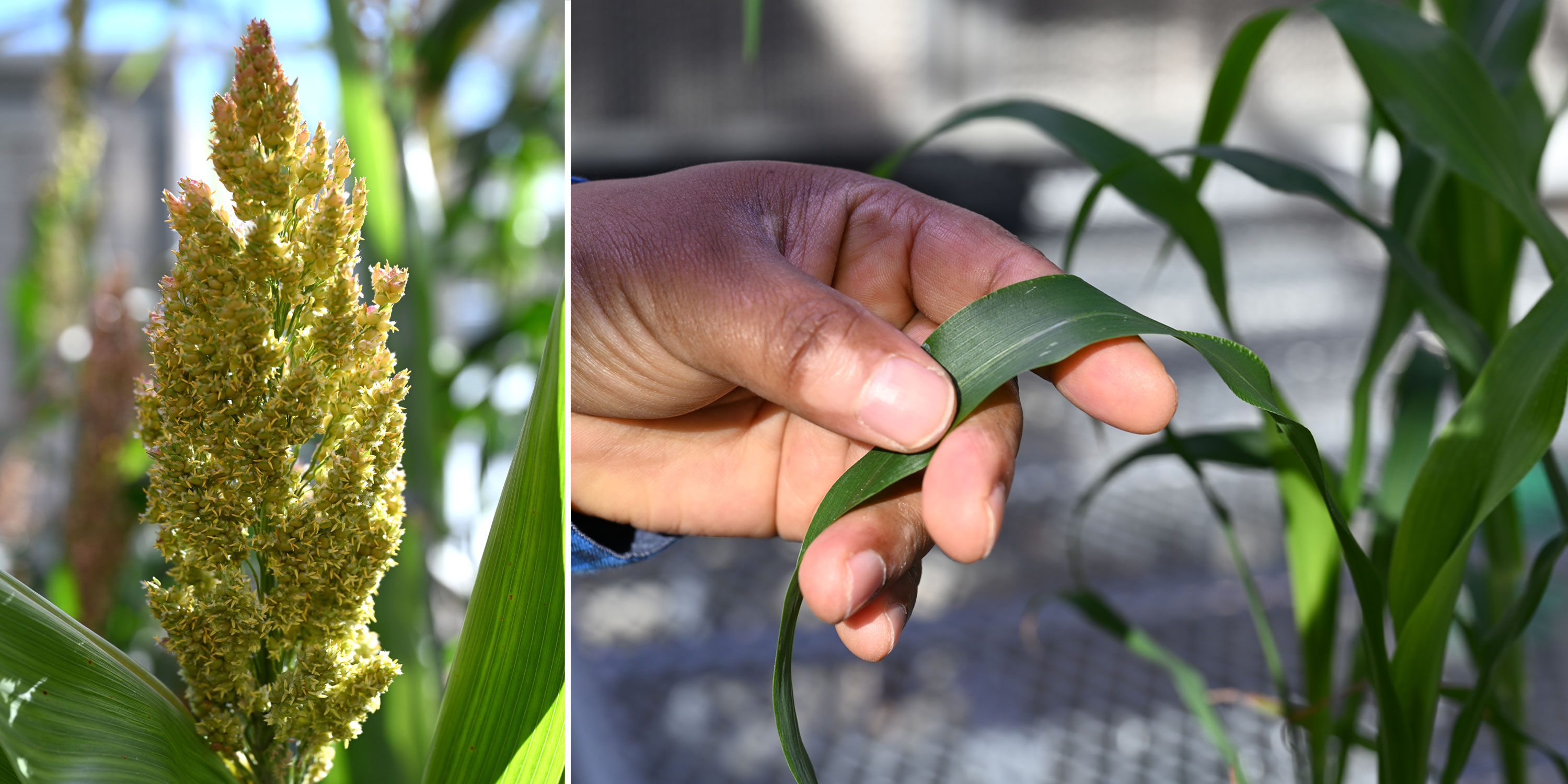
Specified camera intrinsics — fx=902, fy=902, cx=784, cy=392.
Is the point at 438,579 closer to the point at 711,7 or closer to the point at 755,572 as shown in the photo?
the point at 755,572

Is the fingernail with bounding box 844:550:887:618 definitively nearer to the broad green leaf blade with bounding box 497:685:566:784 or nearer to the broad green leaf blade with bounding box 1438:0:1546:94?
the broad green leaf blade with bounding box 497:685:566:784

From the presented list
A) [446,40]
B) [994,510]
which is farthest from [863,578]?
[446,40]

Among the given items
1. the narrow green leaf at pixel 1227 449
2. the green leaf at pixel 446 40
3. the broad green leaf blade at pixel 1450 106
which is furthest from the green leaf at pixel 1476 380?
the green leaf at pixel 446 40

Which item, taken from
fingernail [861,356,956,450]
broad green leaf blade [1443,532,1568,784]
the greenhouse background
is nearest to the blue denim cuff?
the greenhouse background

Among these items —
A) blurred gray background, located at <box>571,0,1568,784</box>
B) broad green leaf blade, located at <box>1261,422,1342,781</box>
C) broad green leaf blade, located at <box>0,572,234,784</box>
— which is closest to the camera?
broad green leaf blade, located at <box>0,572,234,784</box>

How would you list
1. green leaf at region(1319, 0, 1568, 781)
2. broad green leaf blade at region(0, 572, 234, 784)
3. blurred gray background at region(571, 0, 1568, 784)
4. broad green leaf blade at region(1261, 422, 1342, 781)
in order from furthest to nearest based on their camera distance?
blurred gray background at region(571, 0, 1568, 784)
broad green leaf blade at region(1261, 422, 1342, 781)
green leaf at region(1319, 0, 1568, 781)
broad green leaf blade at region(0, 572, 234, 784)

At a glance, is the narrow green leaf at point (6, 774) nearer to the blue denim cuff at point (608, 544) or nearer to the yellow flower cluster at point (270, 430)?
the yellow flower cluster at point (270, 430)

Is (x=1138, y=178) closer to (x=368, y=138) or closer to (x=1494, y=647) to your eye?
(x=1494, y=647)
